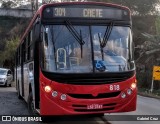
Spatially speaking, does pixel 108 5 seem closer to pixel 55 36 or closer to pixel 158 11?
pixel 55 36

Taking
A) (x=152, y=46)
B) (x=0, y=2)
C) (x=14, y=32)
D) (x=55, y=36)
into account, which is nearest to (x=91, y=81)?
(x=55, y=36)

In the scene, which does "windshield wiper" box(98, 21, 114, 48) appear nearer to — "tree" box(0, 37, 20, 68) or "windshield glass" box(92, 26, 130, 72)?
"windshield glass" box(92, 26, 130, 72)

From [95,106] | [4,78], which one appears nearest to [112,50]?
[95,106]

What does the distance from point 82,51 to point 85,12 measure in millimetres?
1104

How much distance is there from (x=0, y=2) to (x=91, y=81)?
7063 cm

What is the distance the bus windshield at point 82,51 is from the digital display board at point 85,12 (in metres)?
0.33

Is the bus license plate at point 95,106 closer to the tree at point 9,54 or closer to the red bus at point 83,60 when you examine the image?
the red bus at point 83,60

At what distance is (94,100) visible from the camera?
9445 mm

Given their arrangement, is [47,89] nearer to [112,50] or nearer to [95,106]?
[95,106]

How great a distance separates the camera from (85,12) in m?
10.1

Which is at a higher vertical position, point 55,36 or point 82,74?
point 55,36

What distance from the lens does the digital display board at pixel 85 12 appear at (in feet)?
32.8

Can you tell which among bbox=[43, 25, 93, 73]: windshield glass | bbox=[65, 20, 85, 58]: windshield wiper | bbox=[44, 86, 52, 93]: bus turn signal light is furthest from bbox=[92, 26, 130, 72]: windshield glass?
bbox=[44, 86, 52, 93]: bus turn signal light

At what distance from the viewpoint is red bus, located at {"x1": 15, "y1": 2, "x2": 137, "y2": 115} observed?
31.0ft
